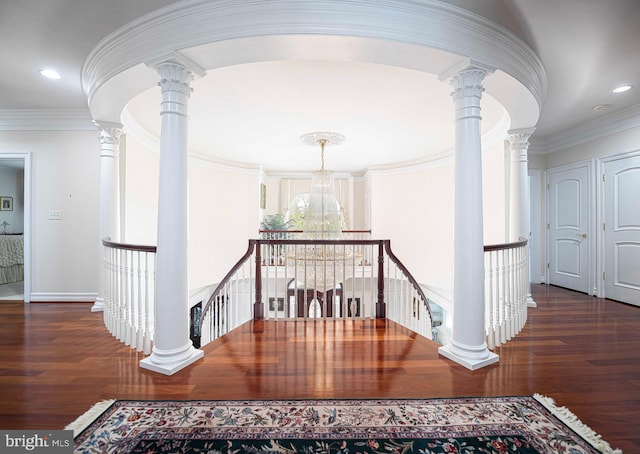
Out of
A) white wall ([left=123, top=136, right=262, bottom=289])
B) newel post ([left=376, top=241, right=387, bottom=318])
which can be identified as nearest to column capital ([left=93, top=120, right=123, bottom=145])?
white wall ([left=123, top=136, right=262, bottom=289])

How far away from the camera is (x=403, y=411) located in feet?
6.04

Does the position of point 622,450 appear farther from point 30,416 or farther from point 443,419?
point 30,416

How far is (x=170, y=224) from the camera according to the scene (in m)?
2.36

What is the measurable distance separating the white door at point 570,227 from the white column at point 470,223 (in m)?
3.83

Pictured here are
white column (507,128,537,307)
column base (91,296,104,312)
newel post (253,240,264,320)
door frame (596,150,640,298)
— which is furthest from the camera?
door frame (596,150,640,298)

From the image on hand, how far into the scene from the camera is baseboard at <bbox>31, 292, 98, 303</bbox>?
423cm

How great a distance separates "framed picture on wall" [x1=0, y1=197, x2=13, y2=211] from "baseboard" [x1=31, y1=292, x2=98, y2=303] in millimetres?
3934

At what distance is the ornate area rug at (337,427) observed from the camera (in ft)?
5.15

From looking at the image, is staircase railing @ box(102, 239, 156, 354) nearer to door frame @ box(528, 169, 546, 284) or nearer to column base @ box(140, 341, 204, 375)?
column base @ box(140, 341, 204, 375)

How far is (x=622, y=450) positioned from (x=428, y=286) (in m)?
5.77

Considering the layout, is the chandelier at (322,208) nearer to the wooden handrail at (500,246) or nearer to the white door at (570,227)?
the wooden handrail at (500,246)

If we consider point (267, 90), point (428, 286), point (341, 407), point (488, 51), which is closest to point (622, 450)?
point (341, 407)

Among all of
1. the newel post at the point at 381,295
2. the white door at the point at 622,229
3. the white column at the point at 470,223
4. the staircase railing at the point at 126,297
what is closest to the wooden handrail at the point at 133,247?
the staircase railing at the point at 126,297

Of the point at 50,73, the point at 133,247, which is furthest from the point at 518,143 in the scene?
the point at 50,73
